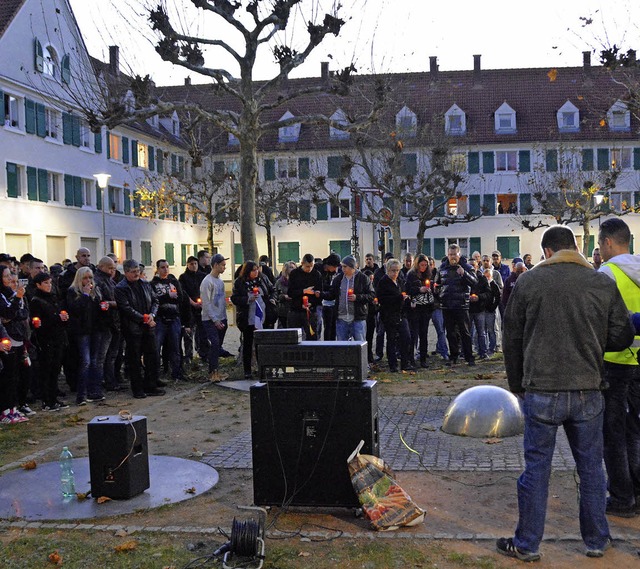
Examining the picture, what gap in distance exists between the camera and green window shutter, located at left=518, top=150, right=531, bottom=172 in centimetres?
5459

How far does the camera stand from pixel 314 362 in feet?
20.7

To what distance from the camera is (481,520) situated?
616 cm

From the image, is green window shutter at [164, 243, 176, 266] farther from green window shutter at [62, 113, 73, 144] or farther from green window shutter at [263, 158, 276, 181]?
green window shutter at [62, 113, 73, 144]

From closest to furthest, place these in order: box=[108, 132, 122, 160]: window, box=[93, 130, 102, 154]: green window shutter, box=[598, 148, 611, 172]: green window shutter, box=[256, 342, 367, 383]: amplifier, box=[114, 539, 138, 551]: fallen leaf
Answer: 1. box=[114, 539, 138, 551]: fallen leaf
2. box=[256, 342, 367, 383]: amplifier
3. box=[93, 130, 102, 154]: green window shutter
4. box=[108, 132, 122, 160]: window
5. box=[598, 148, 611, 172]: green window shutter

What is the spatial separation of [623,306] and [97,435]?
4176 millimetres

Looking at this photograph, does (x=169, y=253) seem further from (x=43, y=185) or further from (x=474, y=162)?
(x=474, y=162)

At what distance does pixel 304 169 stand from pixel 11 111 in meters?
21.6

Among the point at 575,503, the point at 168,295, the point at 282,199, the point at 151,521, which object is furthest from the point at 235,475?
the point at 282,199

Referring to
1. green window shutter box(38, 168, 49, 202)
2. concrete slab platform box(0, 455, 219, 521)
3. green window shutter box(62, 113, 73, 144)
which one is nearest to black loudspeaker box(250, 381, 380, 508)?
concrete slab platform box(0, 455, 219, 521)

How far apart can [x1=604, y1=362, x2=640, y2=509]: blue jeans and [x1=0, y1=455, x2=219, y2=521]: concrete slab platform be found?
10.8ft

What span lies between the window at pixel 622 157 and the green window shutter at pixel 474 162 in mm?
8335

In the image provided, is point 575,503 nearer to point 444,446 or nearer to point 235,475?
point 444,446

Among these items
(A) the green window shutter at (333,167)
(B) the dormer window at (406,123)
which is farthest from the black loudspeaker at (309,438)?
(A) the green window shutter at (333,167)

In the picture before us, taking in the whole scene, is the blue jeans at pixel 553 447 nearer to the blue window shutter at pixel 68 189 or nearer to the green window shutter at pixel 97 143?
the blue window shutter at pixel 68 189
